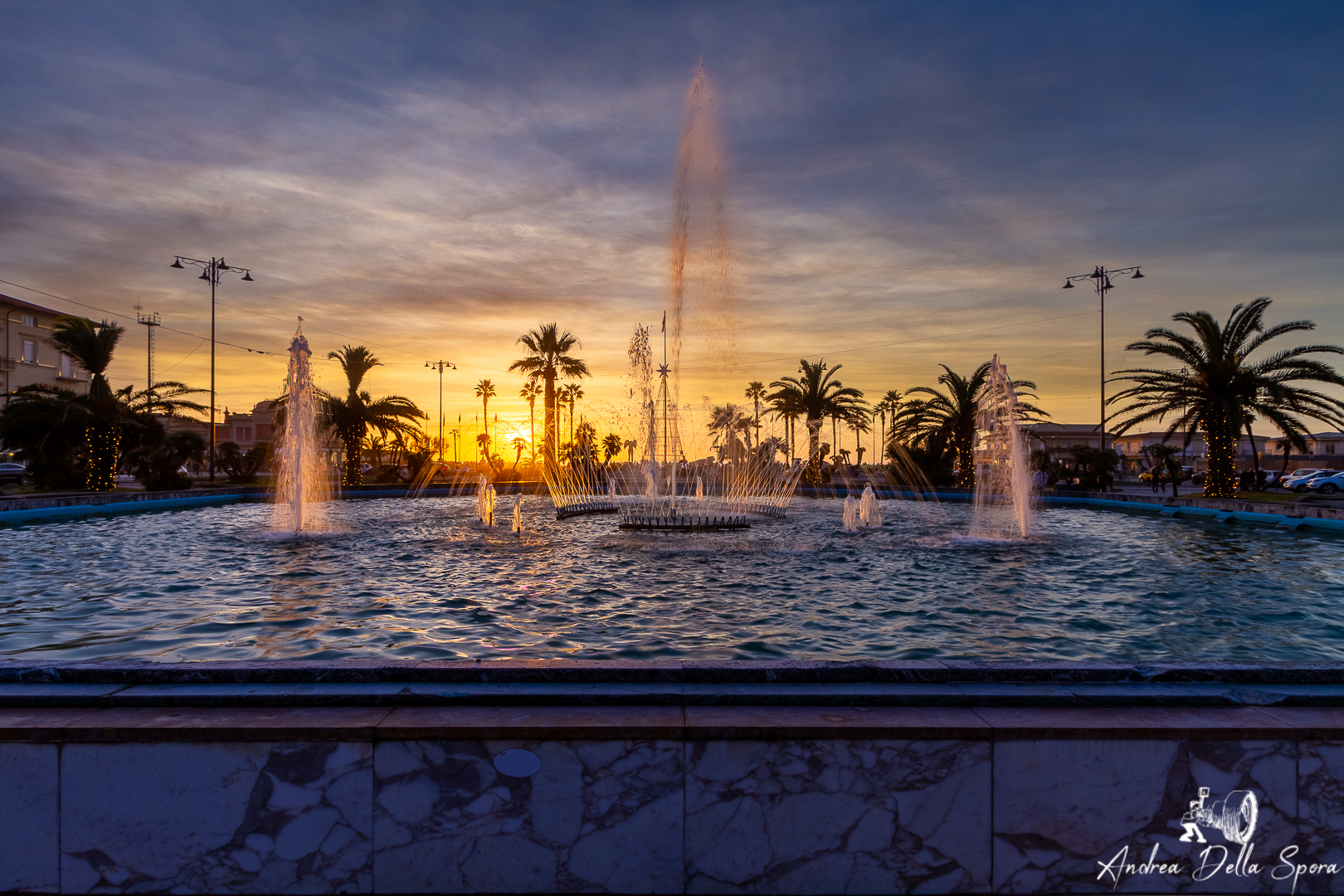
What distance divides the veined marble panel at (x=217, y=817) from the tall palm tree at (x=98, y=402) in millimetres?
30732

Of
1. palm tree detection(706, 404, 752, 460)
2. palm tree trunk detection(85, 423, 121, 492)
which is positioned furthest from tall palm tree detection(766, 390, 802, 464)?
palm tree trunk detection(85, 423, 121, 492)

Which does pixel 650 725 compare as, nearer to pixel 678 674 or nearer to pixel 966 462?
pixel 678 674

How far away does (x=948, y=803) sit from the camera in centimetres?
275

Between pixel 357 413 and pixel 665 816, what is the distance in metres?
39.7

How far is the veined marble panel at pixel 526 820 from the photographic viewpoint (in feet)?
8.89

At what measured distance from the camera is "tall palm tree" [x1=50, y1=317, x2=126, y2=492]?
27.1m

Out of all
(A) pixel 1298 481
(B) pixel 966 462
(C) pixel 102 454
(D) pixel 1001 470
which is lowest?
(A) pixel 1298 481

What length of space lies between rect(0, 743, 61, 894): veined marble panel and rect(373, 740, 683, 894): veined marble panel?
3.89 ft

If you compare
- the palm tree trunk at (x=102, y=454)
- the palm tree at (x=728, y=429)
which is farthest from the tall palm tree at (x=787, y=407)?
the palm tree trunk at (x=102, y=454)

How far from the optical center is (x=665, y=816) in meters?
2.74

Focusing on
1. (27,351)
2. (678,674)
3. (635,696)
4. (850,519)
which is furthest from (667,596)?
(27,351)

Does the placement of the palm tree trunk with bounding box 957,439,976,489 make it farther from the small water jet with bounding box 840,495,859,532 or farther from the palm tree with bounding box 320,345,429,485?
the palm tree with bounding box 320,345,429,485

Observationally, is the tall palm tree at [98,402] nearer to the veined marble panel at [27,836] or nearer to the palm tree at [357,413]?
the palm tree at [357,413]

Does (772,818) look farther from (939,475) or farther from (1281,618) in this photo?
(939,475)
